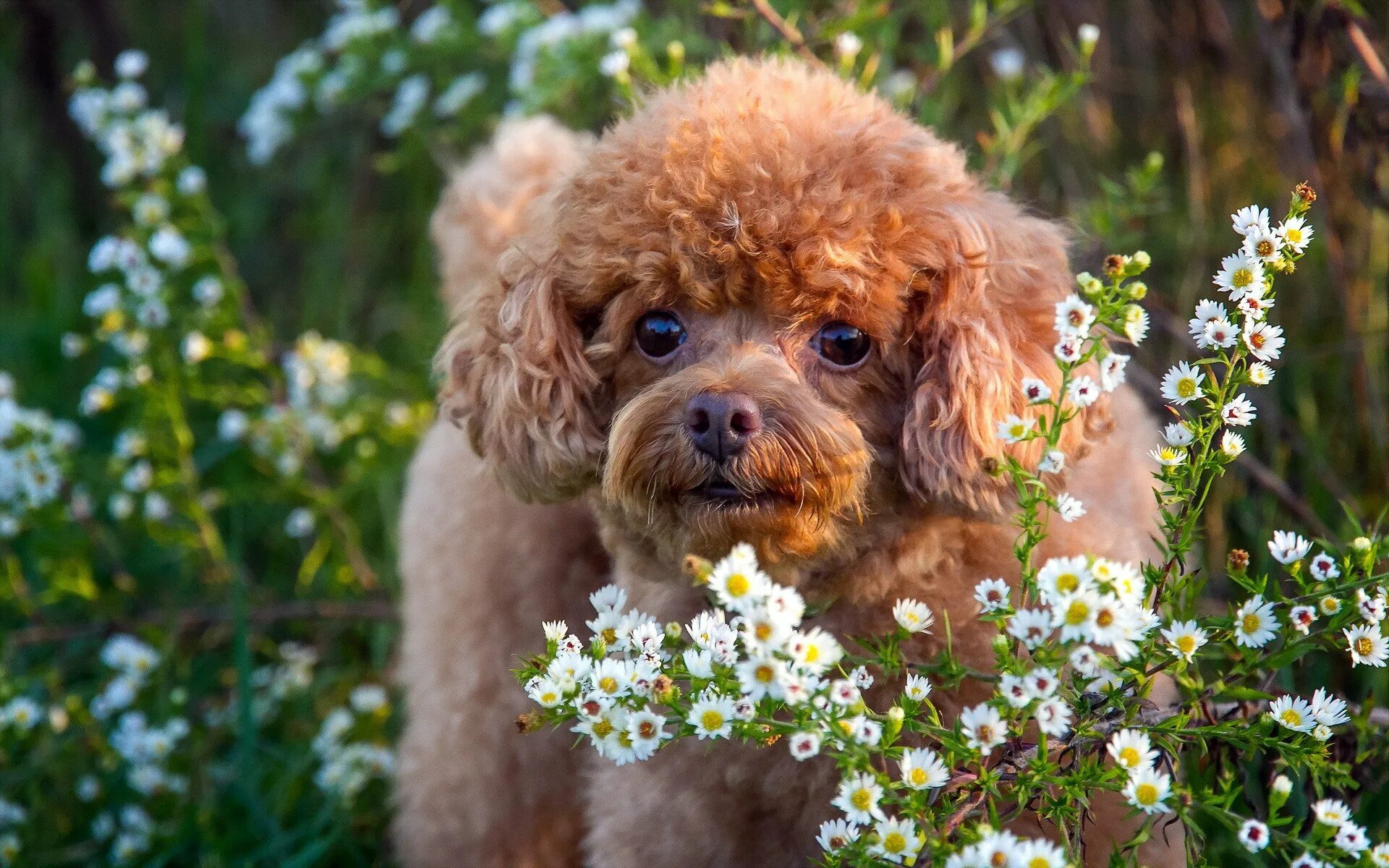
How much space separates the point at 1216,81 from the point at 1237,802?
7.50ft

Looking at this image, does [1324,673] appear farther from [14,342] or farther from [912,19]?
[14,342]

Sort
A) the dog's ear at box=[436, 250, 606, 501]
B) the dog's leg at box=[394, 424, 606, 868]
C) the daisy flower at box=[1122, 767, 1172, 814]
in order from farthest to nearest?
the dog's leg at box=[394, 424, 606, 868] < the dog's ear at box=[436, 250, 606, 501] < the daisy flower at box=[1122, 767, 1172, 814]

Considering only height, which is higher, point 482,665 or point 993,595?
point 993,595

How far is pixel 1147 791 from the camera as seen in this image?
150 cm

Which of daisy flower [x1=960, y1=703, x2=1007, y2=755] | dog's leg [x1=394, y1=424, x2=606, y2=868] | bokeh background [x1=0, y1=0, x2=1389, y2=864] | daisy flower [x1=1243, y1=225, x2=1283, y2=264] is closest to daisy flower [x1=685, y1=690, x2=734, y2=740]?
daisy flower [x1=960, y1=703, x2=1007, y2=755]

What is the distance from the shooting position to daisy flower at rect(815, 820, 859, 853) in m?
1.61

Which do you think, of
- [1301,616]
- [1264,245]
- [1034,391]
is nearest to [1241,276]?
[1264,245]

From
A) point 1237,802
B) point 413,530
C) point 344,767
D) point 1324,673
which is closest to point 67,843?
point 344,767

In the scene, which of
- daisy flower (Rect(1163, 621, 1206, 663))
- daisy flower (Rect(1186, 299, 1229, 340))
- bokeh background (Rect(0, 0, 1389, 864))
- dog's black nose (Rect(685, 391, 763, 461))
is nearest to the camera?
daisy flower (Rect(1163, 621, 1206, 663))

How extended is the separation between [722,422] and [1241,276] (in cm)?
68

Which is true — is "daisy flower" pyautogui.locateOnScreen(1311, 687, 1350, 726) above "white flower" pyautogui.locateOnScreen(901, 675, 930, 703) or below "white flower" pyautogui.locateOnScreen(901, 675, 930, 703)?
below

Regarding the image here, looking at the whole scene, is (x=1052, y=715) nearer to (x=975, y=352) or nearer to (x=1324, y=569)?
(x=1324, y=569)

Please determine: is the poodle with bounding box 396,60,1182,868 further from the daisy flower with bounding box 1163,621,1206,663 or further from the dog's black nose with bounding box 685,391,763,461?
the daisy flower with bounding box 1163,621,1206,663

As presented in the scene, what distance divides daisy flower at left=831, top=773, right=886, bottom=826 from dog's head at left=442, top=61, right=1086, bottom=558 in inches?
19.1
